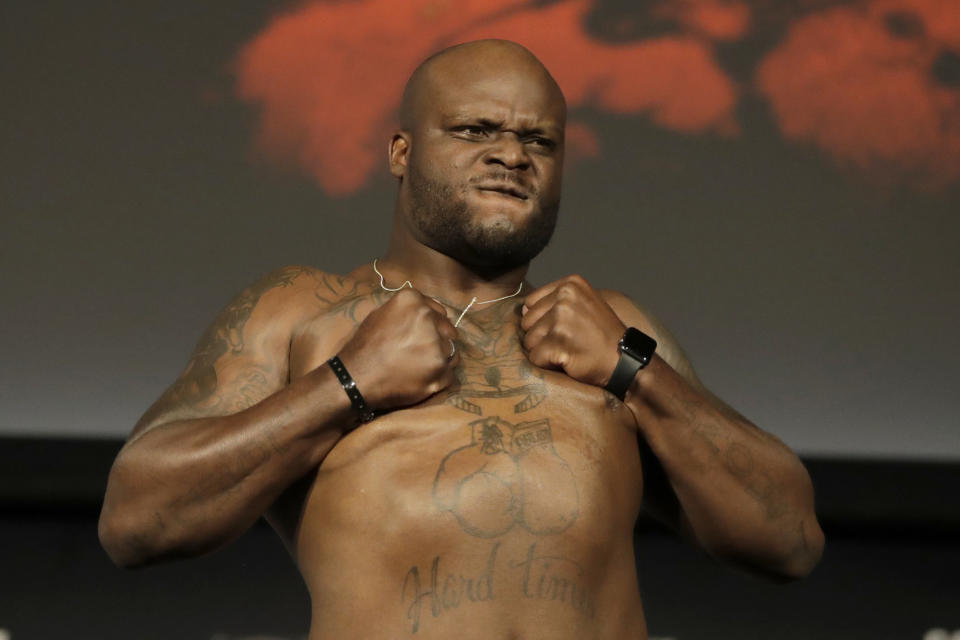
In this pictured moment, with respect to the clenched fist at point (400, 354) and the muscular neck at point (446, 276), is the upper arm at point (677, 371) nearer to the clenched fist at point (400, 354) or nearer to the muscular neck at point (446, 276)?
the muscular neck at point (446, 276)

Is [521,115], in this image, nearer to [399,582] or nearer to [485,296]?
[485,296]

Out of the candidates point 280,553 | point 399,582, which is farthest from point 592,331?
point 280,553

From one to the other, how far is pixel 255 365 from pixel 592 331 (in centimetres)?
43

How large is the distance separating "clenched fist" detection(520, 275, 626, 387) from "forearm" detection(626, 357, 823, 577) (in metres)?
0.05

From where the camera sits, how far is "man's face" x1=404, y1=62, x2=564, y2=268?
1.74 m

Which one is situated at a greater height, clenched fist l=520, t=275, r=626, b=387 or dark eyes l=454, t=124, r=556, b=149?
dark eyes l=454, t=124, r=556, b=149

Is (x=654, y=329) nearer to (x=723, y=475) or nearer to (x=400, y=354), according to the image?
(x=723, y=475)

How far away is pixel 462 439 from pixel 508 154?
1.30 ft

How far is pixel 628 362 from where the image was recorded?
1633 mm

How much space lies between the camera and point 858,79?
2.92 m

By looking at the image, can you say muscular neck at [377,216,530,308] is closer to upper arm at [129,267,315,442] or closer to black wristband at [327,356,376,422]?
upper arm at [129,267,315,442]

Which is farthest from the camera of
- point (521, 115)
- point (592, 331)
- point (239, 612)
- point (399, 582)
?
point (239, 612)

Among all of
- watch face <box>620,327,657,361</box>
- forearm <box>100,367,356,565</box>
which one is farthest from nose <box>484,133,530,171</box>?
forearm <box>100,367,356,565</box>

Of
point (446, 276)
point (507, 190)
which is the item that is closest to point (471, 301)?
point (446, 276)
